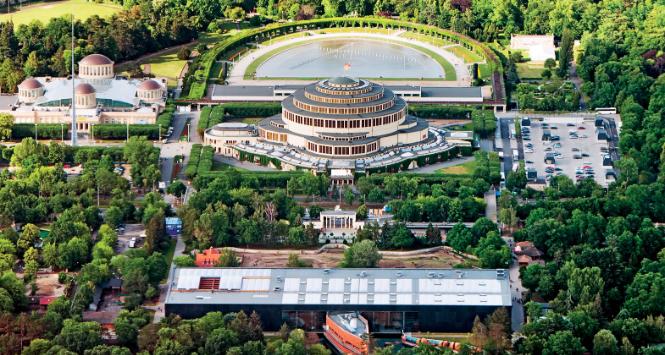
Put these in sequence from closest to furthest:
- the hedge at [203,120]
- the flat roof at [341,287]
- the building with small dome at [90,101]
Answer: the flat roof at [341,287], the hedge at [203,120], the building with small dome at [90,101]

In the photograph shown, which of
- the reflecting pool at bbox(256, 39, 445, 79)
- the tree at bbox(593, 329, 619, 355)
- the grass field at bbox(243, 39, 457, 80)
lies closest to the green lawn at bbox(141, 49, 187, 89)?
the grass field at bbox(243, 39, 457, 80)

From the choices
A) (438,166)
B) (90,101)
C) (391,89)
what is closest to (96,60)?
(90,101)

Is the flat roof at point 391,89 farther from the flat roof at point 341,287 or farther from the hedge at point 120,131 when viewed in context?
the flat roof at point 341,287

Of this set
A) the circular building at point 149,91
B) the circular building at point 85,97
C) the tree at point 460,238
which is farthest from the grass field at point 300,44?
the tree at point 460,238

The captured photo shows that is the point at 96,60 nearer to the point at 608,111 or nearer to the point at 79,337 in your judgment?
the point at 608,111

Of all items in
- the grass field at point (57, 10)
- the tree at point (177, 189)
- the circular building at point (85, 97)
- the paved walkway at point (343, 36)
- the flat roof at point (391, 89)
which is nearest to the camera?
the tree at point (177, 189)

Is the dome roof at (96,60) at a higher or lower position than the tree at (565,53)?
lower

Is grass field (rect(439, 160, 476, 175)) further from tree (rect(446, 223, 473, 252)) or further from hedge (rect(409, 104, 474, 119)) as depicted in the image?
tree (rect(446, 223, 473, 252))
